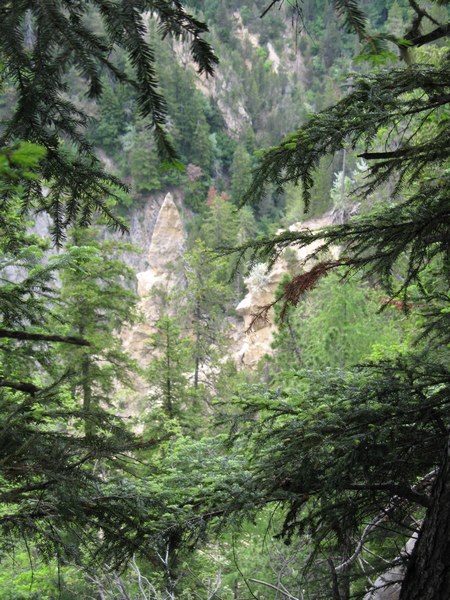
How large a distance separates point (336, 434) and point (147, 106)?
1.96m

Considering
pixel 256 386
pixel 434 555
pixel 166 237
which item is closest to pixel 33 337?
pixel 434 555

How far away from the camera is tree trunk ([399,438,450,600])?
232 cm

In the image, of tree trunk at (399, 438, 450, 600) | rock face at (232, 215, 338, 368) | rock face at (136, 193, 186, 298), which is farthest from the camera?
rock face at (136, 193, 186, 298)

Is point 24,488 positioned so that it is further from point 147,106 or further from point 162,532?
point 147,106

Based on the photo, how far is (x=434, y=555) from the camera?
2365 millimetres

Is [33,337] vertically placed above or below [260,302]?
below

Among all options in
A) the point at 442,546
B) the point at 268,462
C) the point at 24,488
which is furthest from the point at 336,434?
the point at 24,488

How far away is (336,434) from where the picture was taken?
304cm

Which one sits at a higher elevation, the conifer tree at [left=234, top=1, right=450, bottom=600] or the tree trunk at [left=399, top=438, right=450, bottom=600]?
the conifer tree at [left=234, top=1, right=450, bottom=600]

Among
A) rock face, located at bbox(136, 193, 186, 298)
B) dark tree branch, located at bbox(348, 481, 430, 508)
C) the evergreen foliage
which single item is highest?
rock face, located at bbox(136, 193, 186, 298)

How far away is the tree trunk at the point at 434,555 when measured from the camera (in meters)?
2.32

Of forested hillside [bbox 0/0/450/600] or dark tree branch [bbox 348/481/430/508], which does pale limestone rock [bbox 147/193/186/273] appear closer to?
forested hillside [bbox 0/0/450/600]

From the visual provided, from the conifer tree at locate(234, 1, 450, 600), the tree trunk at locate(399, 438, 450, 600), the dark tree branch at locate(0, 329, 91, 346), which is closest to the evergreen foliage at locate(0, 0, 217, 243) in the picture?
the dark tree branch at locate(0, 329, 91, 346)

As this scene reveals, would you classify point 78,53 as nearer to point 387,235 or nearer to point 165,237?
point 387,235
